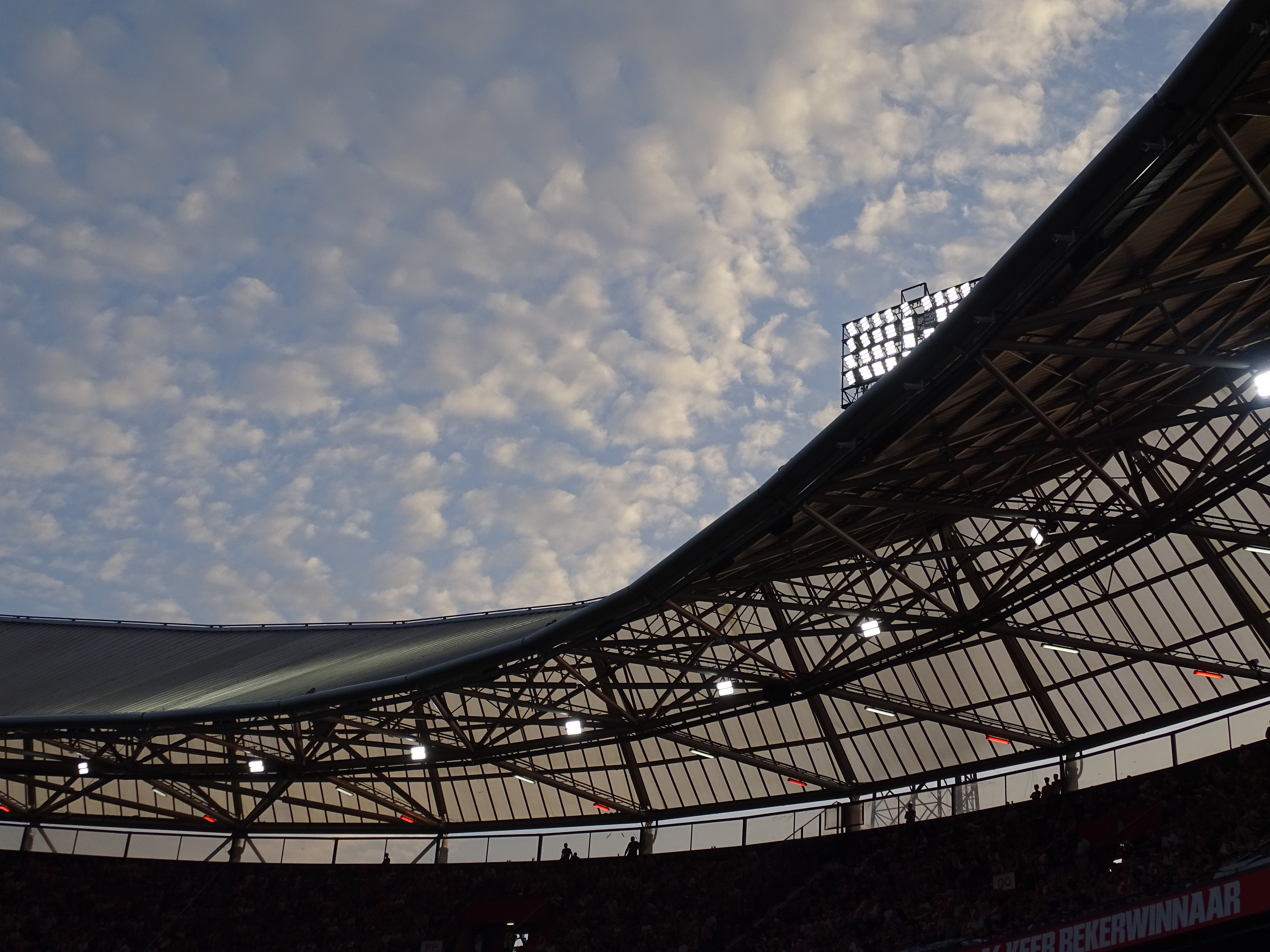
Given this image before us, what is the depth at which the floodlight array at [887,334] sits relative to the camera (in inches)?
1591

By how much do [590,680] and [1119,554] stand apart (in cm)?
1595

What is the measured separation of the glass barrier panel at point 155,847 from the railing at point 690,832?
32 millimetres

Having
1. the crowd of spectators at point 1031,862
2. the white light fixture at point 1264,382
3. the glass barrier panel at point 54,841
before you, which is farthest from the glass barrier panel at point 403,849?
the white light fixture at point 1264,382

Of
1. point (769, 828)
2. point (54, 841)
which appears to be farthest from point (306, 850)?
point (769, 828)

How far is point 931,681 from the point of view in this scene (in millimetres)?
38469

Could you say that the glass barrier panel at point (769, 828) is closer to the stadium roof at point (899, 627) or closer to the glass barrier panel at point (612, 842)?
the stadium roof at point (899, 627)

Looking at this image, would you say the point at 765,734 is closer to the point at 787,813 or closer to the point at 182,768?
the point at 787,813

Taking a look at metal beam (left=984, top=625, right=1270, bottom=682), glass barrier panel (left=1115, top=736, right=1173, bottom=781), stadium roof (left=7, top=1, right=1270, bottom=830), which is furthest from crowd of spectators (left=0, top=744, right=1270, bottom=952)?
stadium roof (left=7, top=1, right=1270, bottom=830)

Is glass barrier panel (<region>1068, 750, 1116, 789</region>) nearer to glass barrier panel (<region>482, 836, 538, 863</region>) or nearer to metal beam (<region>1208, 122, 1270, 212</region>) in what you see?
glass barrier panel (<region>482, 836, 538, 863</region>)

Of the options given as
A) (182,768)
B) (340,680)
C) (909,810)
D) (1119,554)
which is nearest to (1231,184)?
(1119,554)

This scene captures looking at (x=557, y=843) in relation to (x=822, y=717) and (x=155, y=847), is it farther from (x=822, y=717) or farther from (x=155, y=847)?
(x=155, y=847)

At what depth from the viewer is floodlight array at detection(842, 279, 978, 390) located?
40.4 metres

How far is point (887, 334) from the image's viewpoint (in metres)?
41.6

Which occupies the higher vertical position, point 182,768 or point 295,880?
point 182,768
